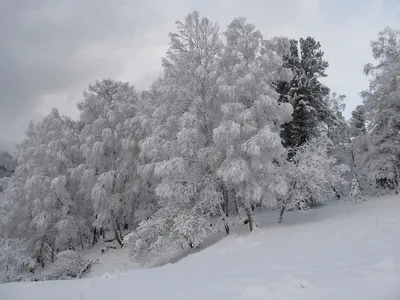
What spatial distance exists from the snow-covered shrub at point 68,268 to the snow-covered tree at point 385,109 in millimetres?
20733

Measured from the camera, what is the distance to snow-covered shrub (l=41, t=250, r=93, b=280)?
57.5 feet

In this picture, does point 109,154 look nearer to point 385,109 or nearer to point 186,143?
point 186,143

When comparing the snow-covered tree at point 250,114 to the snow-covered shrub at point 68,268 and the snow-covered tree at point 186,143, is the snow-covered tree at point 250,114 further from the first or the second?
the snow-covered shrub at point 68,268

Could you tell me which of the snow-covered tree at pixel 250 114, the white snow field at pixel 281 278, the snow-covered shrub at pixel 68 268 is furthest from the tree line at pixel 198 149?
the white snow field at pixel 281 278

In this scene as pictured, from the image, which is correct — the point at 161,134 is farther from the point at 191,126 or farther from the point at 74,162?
the point at 74,162

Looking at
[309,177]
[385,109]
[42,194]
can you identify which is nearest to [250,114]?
[309,177]

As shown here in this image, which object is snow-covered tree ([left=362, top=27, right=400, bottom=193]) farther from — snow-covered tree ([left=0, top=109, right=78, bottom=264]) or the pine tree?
snow-covered tree ([left=0, top=109, right=78, bottom=264])

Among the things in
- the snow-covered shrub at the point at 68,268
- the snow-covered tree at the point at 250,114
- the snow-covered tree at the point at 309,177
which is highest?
the snow-covered tree at the point at 250,114

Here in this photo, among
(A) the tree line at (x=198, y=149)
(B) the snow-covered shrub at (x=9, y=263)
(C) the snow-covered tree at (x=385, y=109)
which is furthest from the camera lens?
(C) the snow-covered tree at (x=385, y=109)

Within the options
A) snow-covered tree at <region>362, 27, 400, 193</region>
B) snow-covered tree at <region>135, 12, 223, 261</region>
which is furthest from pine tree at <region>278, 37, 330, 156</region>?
snow-covered tree at <region>135, 12, 223, 261</region>

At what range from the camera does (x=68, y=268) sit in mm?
17797

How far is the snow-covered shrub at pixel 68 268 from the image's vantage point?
690 inches

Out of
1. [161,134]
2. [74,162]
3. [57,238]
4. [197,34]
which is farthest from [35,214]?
[197,34]

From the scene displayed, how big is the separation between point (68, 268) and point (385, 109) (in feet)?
78.2
